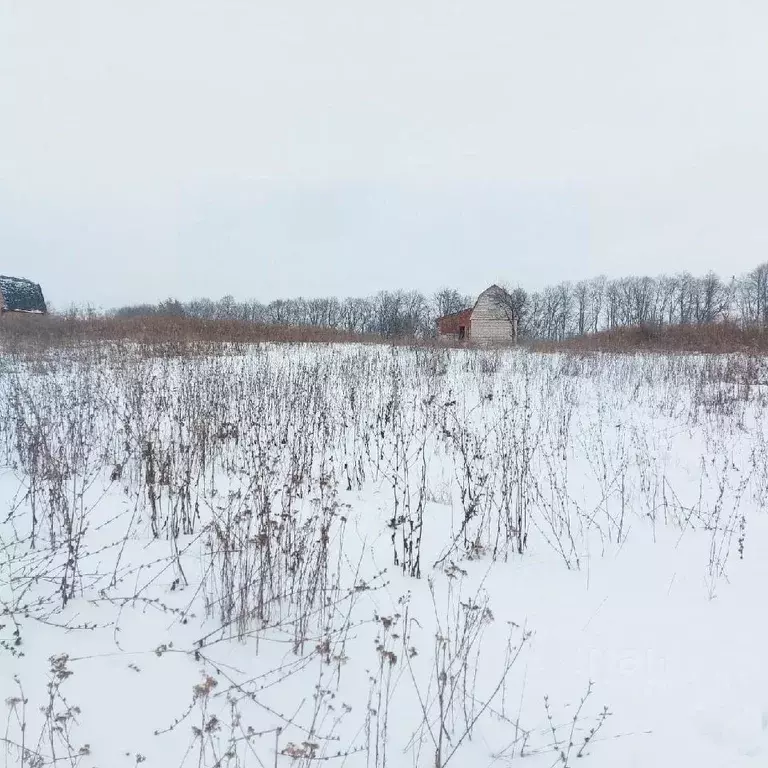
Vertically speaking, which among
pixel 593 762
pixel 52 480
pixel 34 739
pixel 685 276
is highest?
pixel 685 276

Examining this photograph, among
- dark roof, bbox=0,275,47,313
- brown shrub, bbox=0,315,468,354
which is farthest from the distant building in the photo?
dark roof, bbox=0,275,47,313

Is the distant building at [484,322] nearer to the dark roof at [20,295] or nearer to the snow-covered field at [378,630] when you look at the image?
the snow-covered field at [378,630]

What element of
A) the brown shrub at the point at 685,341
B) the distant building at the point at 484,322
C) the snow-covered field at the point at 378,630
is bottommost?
the snow-covered field at the point at 378,630

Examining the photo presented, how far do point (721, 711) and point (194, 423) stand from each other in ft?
15.1

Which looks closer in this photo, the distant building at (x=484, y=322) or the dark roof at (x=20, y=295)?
the dark roof at (x=20, y=295)

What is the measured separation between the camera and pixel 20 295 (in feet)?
99.2

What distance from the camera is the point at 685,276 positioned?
187 ft

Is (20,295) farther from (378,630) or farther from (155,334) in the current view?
(378,630)

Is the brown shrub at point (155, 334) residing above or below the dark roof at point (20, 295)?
below

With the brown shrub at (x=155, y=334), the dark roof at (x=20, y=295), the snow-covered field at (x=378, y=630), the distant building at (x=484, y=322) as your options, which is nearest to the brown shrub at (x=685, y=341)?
the brown shrub at (x=155, y=334)

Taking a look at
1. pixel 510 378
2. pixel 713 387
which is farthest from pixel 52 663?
pixel 713 387

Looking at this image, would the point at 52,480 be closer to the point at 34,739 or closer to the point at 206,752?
the point at 34,739

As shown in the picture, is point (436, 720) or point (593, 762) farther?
point (436, 720)

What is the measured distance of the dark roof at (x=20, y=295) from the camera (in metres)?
28.6
